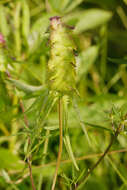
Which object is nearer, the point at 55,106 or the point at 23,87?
the point at 55,106

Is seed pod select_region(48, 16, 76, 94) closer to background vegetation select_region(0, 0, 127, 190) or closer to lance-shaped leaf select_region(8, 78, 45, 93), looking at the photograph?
background vegetation select_region(0, 0, 127, 190)

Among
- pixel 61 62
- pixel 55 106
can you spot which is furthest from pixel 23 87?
pixel 61 62

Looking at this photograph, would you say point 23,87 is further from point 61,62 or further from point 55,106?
point 61,62

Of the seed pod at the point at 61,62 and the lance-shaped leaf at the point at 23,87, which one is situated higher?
the seed pod at the point at 61,62

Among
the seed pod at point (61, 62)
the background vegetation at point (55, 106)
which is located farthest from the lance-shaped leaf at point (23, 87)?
the seed pod at point (61, 62)

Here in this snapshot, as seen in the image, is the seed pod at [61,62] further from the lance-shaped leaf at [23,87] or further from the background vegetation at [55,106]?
the lance-shaped leaf at [23,87]

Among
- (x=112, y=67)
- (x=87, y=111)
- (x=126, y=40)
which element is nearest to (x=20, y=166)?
(x=87, y=111)
